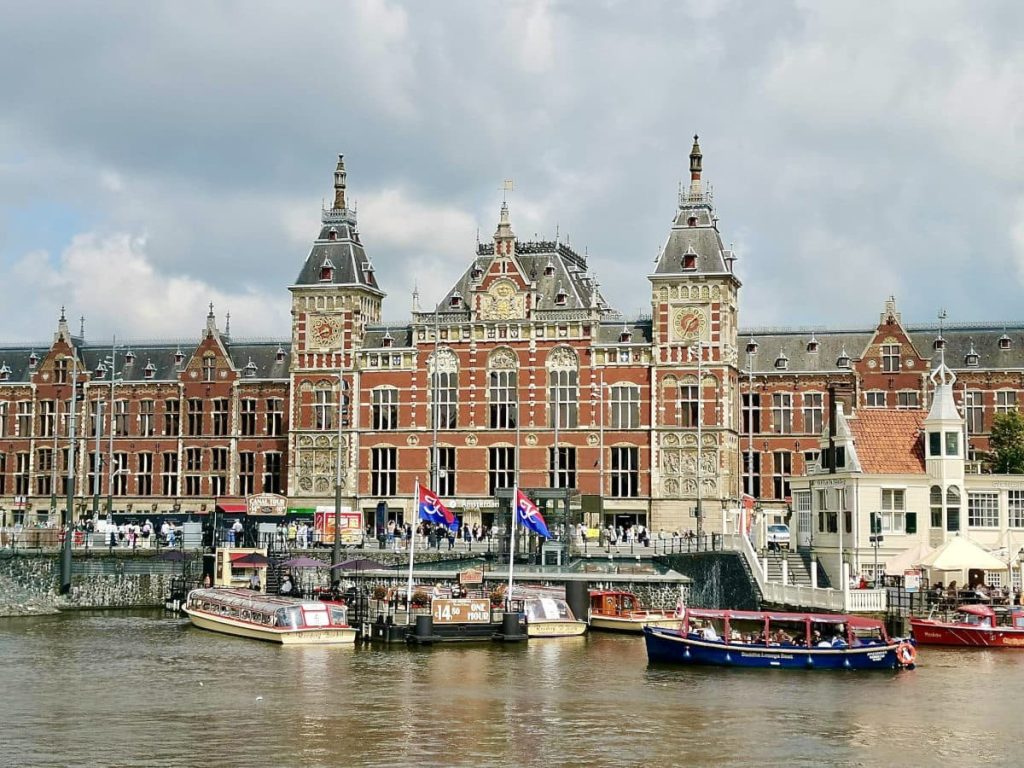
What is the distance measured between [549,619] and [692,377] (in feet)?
102

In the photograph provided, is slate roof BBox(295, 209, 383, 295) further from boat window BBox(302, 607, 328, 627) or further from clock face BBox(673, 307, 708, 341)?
boat window BBox(302, 607, 328, 627)

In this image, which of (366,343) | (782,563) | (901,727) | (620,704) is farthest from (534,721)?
(366,343)

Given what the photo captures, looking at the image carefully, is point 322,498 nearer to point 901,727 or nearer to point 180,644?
point 180,644

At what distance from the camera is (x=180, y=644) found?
55.6m

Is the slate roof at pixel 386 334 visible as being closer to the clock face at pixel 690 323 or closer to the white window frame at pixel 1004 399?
the clock face at pixel 690 323

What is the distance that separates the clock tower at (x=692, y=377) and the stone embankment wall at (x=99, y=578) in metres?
28.6

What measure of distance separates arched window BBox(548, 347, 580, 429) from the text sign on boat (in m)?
32.5

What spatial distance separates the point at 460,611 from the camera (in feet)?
184

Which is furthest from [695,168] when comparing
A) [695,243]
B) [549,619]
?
[549,619]

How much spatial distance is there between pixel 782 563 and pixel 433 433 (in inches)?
1145

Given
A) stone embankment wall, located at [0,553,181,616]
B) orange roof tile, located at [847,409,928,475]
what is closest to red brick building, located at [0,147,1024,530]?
stone embankment wall, located at [0,553,181,616]

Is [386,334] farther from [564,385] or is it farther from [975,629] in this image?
[975,629]

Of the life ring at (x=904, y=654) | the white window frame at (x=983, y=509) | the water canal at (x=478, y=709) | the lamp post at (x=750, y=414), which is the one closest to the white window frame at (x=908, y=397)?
the lamp post at (x=750, y=414)

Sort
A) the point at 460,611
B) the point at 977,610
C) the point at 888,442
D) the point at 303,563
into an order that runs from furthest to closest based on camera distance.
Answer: the point at 303,563, the point at 888,442, the point at 460,611, the point at 977,610
